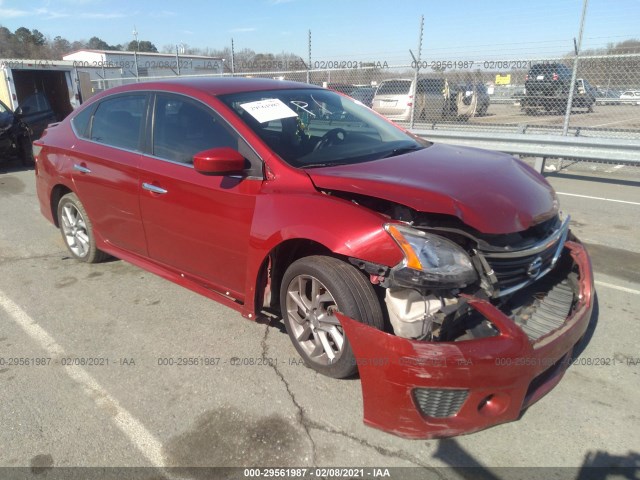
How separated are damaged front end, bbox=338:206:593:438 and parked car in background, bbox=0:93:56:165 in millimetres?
10231

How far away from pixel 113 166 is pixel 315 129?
1692 mm

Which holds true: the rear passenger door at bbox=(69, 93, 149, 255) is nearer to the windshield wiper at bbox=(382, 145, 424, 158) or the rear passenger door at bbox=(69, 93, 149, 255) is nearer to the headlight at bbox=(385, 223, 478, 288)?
the windshield wiper at bbox=(382, 145, 424, 158)

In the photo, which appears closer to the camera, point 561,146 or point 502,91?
point 561,146

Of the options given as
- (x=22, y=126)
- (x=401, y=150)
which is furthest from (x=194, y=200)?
(x=22, y=126)

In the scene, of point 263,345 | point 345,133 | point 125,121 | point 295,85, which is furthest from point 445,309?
point 125,121

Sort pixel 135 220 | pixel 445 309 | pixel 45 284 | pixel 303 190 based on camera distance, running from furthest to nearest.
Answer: pixel 45 284
pixel 135 220
pixel 303 190
pixel 445 309

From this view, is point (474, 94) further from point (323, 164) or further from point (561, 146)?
point (323, 164)

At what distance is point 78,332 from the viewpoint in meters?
3.55

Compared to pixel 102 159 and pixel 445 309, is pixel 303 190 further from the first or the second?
pixel 102 159

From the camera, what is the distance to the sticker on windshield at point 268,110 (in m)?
3.27

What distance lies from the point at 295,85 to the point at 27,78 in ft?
43.0

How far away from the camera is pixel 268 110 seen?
3.36 metres

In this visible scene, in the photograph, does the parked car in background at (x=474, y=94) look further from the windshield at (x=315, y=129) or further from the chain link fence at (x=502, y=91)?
the windshield at (x=315, y=129)

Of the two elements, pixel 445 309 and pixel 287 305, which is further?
pixel 287 305
